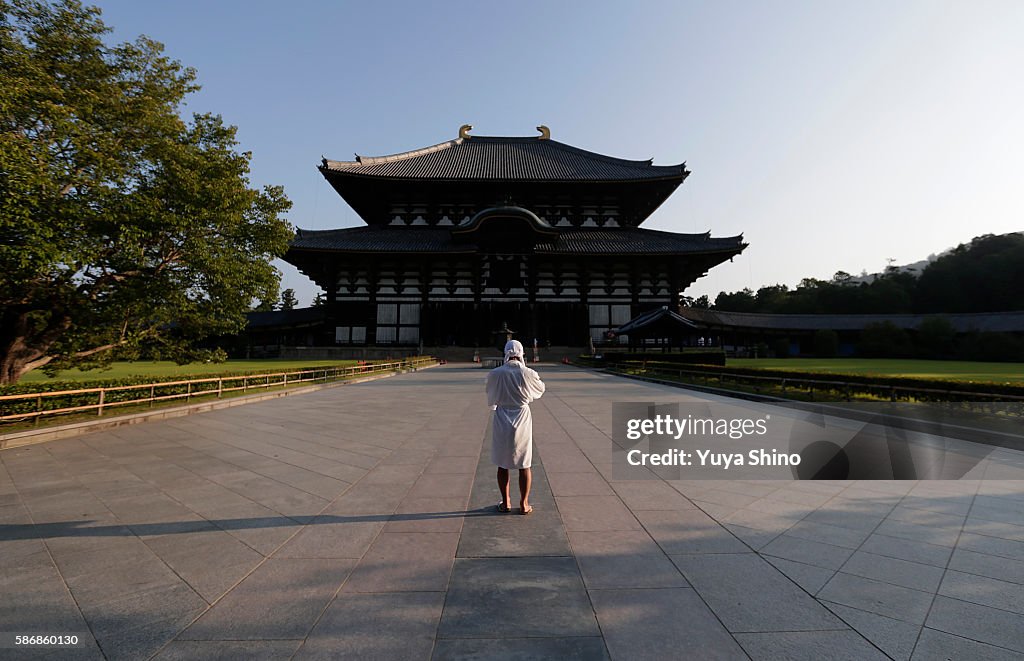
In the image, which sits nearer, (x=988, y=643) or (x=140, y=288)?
(x=988, y=643)

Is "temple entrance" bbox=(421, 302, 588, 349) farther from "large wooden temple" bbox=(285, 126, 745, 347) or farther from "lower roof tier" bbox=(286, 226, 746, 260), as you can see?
"lower roof tier" bbox=(286, 226, 746, 260)

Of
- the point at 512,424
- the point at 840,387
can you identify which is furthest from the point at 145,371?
the point at 840,387

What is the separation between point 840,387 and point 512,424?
9.43 meters

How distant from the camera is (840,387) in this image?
958cm

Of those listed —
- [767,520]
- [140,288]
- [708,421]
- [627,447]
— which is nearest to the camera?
[767,520]

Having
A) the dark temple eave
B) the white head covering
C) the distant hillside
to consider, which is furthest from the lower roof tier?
the white head covering

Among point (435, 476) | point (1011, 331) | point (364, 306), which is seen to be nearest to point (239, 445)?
point (435, 476)

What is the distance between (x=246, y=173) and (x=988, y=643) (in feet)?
45.1

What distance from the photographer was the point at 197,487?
443 centimetres

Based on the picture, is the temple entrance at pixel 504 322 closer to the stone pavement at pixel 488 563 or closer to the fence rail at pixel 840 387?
the fence rail at pixel 840 387

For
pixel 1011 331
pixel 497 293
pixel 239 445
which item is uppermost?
pixel 497 293

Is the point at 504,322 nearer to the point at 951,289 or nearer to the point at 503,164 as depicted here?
the point at 503,164

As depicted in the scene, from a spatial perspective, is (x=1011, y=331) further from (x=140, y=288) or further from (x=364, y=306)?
(x=140, y=288)

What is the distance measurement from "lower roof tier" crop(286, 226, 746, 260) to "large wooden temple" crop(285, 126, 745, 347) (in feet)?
0.25
